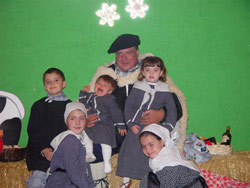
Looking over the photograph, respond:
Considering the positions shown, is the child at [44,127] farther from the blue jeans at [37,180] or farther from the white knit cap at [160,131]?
the white knit cap at [160,131]

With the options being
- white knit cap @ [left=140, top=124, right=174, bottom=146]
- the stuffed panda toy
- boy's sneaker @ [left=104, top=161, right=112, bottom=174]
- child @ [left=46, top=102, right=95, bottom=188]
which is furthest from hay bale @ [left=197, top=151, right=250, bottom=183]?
the stuffed panda toy

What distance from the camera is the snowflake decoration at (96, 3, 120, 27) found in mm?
3709

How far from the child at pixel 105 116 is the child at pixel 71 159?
20 cm

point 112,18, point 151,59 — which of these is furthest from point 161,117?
point 112,18

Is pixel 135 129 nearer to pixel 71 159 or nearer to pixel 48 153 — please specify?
pixel 71 159

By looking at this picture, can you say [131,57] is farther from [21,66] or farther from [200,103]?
[21,66]

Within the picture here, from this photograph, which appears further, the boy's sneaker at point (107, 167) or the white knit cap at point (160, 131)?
the boy's sneaker at point (107, 167)

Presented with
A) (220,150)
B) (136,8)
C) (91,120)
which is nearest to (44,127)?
(91,120)

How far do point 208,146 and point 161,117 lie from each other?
37.7 inches

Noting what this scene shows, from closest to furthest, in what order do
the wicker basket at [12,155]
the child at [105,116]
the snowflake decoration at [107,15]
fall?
the child at [105,116], the wicker basket at [12,155], the snowflake decoration at [107,15]

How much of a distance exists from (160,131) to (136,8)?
2003 mm

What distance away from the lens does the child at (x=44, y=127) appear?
9.48ft

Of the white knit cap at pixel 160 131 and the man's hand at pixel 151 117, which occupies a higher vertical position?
the man's hand at pixel 151 117

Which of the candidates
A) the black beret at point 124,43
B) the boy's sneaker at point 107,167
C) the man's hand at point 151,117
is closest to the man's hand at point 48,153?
the boy's sneaker at point 107,167
